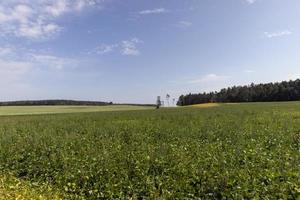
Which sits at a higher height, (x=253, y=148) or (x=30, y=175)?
(x=253, y=148)

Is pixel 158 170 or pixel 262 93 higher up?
pixel 262 93

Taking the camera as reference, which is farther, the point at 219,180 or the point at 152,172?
the point at 152,172

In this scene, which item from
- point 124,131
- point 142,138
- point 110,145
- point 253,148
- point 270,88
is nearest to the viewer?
point 253,148

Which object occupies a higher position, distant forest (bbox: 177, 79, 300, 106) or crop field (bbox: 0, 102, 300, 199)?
distant forest (bbox: 177, 79, 300, 106)

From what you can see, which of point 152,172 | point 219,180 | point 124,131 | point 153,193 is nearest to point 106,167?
point 152,172

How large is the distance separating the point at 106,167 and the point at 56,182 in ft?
5.63

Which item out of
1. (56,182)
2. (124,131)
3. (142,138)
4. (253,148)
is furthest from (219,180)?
(124,131)

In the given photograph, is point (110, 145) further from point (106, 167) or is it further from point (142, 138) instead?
point (106, 167)

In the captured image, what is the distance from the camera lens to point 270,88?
399 feet

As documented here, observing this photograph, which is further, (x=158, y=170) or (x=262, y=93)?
(x=262, y=93)

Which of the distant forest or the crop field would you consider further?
the distant forest

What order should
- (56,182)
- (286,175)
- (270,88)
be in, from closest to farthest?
(286,175)
(56,182)
(270,88)

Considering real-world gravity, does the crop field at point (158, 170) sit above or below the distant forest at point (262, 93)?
below

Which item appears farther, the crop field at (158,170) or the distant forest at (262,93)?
the distant forest at (262,93)
